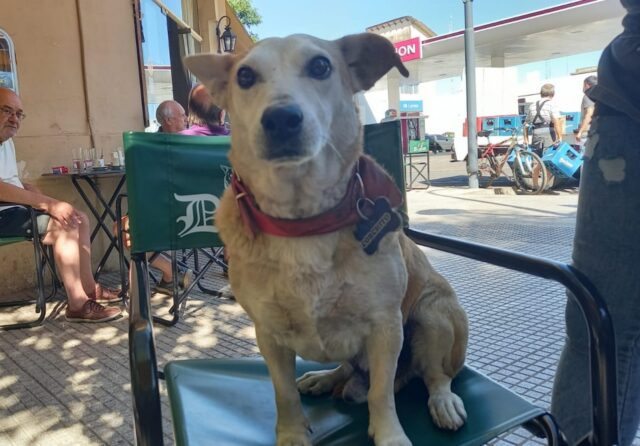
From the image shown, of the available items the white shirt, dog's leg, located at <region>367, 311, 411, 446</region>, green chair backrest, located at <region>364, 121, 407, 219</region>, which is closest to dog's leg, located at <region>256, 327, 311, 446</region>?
dog's leg, located at <region>367, 311, 411, 446</region>

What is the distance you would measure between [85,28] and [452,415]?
503cm

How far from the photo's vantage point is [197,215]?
1956mm

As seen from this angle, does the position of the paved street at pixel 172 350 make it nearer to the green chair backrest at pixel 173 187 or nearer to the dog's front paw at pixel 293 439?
the dog's front paw at pixel 293 439

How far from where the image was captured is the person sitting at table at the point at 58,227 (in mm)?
3672

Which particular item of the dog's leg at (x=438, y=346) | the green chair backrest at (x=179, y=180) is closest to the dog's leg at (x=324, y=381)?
the dog's leg at (x=438, y=346)

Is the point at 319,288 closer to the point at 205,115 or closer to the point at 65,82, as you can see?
the point at 205,115

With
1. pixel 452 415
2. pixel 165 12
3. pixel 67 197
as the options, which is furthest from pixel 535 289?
pixel 165 12

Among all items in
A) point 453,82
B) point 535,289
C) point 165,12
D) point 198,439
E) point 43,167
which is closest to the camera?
point 198,439

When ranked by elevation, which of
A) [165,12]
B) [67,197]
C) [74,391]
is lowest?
[74,391]

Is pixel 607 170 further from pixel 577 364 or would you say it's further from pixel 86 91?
pixel 86 91

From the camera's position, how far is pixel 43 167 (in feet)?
15.7

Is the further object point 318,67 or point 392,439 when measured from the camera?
point 318,67

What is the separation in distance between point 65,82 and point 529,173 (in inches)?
279

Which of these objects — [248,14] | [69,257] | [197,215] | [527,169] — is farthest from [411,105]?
[197,215]
